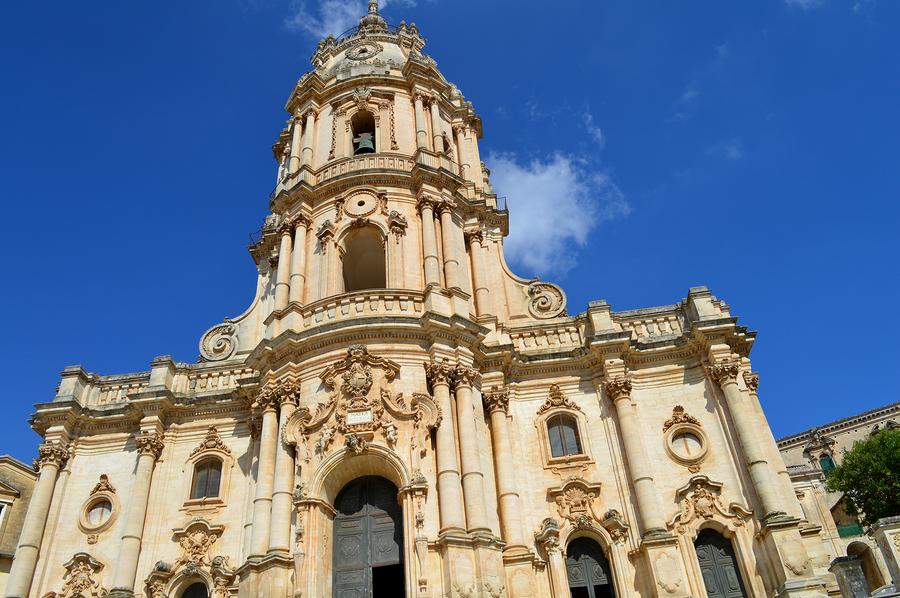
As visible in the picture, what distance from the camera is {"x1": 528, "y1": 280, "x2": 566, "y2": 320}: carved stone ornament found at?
2698cm

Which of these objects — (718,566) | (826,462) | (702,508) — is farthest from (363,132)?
(826,462)

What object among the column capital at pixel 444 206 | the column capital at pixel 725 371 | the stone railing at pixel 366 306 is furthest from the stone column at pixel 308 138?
the column capital at pixel 725 371

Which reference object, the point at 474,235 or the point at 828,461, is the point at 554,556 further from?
the point at 828,461

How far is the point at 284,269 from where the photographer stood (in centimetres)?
2633

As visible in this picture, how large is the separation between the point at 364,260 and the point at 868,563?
27.4m

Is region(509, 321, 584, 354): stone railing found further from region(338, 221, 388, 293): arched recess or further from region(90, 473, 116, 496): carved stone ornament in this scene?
region(90, 473, 116, 496): carved stone ornament

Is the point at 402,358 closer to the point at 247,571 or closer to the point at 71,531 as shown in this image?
the point at 247,571

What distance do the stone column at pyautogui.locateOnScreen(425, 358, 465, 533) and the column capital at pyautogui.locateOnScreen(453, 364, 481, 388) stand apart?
0.18 meters

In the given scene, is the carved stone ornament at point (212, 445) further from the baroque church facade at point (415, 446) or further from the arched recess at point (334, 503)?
the arched recess at point (334, 503)

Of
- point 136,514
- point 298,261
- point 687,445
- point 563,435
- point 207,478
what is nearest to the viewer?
point 136,514

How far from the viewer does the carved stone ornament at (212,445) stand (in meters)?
24.2

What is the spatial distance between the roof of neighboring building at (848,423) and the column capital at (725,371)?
34.1m

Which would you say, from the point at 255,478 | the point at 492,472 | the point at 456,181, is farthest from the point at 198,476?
the point at 456,181

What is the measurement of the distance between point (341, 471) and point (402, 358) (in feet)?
12.4
